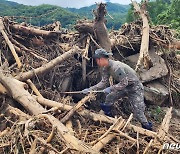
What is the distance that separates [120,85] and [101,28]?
1835 mm

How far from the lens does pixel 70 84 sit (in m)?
6.07

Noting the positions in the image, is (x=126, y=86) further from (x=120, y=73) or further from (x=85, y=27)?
(x=85, y=27)

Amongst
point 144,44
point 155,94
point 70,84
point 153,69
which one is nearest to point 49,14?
point 70,84

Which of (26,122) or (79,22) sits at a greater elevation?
(79,22)

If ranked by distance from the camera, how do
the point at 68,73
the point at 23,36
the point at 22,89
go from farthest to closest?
the point at 23,36 < the point at 68,73 < the point at 22,89

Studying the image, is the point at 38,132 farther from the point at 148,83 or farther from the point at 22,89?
the point at 148,83

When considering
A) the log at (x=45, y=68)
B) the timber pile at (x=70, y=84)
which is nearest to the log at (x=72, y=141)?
the timber pile at (x=70, y=84)

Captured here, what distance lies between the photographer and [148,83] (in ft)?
20.8

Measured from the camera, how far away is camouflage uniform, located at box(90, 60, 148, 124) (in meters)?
4.63

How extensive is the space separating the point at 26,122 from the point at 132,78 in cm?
177

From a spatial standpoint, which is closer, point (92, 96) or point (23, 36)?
point (92, 96)

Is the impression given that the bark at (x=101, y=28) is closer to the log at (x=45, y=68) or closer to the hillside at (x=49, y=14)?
the hillside at (x=49, y=14)

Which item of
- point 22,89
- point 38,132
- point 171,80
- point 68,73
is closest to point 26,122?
point 38,132

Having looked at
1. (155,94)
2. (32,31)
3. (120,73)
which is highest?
(32,31)
